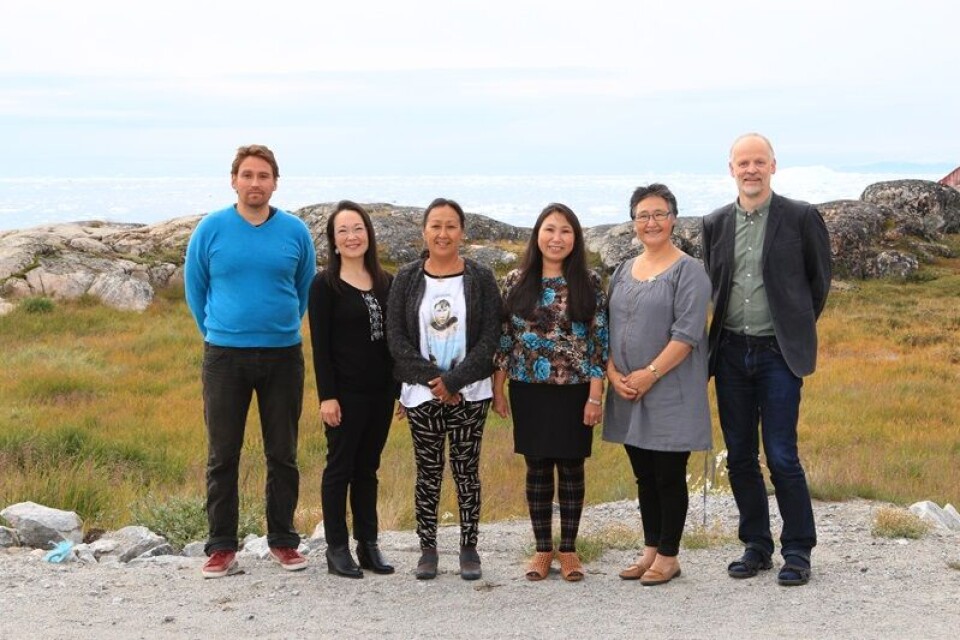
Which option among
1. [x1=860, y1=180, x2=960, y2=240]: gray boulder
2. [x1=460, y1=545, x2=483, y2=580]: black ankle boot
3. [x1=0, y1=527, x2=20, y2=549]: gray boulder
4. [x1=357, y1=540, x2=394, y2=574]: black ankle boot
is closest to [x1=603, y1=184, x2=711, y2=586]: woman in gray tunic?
[x1=460, y1=545, x2=483, y2=580]: black ankle boot

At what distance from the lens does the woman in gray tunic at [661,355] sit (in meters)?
5.53

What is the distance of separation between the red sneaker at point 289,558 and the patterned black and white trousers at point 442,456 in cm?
76

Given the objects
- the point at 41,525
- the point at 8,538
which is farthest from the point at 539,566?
the point at 8,538

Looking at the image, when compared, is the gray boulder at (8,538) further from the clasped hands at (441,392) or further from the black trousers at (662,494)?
the black trousers at (662,494)

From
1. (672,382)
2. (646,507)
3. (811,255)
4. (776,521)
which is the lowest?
(776,521)

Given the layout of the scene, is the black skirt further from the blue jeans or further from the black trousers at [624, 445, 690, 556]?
the blue jeans

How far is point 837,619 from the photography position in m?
5.27

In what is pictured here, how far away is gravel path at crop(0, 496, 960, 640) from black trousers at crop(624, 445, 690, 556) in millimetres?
273

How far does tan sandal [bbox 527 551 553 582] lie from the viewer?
19.4 ft

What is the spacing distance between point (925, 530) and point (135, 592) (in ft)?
17.1

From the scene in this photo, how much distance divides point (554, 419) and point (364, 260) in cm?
141

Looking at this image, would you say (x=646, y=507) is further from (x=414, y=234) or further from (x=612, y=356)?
(x=414, y=234)

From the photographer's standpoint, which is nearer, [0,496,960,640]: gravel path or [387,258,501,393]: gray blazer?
[0,496,960,640]: gravel path

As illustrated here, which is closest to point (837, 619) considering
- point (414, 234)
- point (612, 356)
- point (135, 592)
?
point (612, 356)
